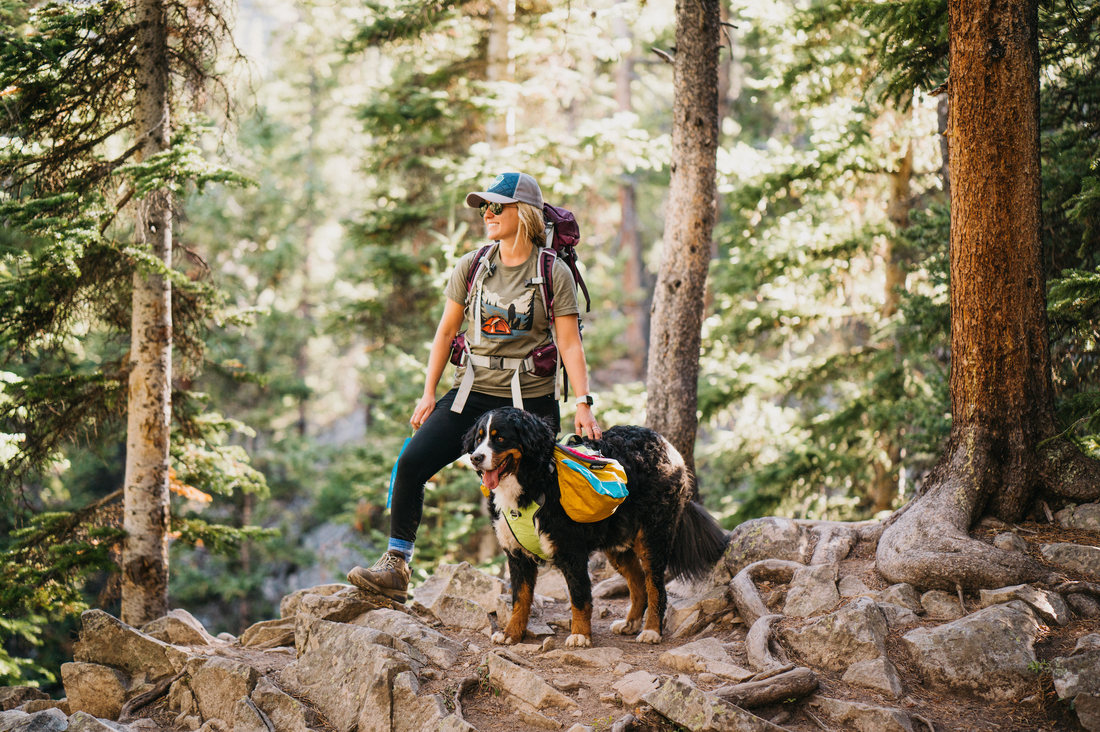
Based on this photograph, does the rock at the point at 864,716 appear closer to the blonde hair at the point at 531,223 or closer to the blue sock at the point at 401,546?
the blue sock at the point at 401,546

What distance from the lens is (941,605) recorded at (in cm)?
436

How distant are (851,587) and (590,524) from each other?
1959 millimetres

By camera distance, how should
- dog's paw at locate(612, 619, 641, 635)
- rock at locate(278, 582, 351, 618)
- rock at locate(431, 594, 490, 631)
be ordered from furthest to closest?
rock at locate(278, 582, 351, 618), rock at locate(431, 594, 490, 631), dog's paw at locate(612, 619, 641, 635)

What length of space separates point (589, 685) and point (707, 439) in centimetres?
2463

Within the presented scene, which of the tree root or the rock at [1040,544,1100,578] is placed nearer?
the rock at [1040,544,1100,578]

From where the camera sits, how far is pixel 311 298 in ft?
78.0

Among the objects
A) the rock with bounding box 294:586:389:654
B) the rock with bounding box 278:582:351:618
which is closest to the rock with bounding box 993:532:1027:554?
the rock with bounding box 294:586:389:654

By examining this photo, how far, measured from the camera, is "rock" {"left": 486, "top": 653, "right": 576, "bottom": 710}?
3.98 m

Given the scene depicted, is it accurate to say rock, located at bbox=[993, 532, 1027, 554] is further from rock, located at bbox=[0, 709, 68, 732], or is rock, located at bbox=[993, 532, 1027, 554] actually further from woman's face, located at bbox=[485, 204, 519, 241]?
rock, located at bbox=[0, 709, 68, 732]

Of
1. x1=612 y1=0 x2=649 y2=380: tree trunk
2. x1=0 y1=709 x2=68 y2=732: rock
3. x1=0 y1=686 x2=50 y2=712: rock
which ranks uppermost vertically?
x1=612 y1=0 x2=649 y2=380: tree trunk

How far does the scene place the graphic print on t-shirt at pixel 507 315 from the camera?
4.36 meters

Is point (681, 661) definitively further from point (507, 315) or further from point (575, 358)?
point (507, 315)

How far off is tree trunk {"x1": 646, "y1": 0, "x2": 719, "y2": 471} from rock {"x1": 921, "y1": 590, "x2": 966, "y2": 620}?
2603mm

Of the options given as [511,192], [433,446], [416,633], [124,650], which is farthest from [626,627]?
[124,650]
